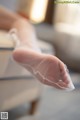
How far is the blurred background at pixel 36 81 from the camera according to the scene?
0.36m

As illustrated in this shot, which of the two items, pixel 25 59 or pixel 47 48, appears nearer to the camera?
pixel 25 59

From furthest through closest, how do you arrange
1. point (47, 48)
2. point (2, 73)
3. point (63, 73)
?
point (47, 48) < point (2, 73) < point (63, 73)

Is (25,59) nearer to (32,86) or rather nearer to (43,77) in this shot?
(43,77)

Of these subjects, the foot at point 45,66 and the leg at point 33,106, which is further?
the leg at point 33,106

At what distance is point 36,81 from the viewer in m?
0.52

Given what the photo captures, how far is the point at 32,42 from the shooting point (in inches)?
18.7

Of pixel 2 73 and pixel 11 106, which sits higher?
pixel 2 73

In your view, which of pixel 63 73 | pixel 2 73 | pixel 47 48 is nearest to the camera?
pixel 63 73

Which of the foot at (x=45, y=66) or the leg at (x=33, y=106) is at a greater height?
the foot at (x=45, y=66)

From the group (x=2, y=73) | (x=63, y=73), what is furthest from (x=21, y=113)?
(x=63, y=73)

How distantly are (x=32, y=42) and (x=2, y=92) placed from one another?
0.12 m

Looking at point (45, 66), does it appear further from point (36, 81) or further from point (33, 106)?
point (33, 106)

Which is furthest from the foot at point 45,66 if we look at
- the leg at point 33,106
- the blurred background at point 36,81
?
the leg at point 33,106

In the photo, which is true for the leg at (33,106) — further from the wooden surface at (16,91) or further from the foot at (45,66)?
the foot at (45,66)
